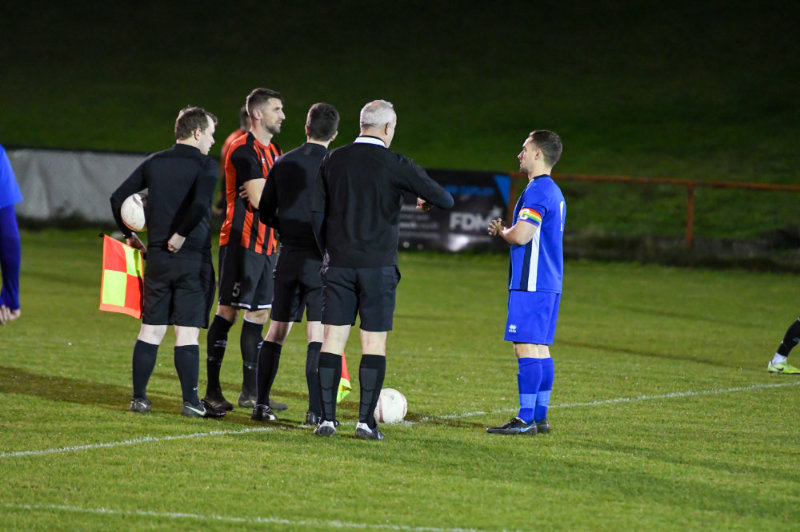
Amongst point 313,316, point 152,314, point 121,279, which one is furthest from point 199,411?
point 121,279

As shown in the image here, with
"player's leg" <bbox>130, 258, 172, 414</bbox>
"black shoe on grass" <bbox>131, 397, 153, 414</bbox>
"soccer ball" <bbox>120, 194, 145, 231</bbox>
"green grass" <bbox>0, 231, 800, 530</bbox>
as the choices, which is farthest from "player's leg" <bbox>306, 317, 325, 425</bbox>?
"soccer ball" <bbox>120, 194, 145, 231</bbox>

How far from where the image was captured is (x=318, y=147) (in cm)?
802

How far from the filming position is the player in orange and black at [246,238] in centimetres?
846

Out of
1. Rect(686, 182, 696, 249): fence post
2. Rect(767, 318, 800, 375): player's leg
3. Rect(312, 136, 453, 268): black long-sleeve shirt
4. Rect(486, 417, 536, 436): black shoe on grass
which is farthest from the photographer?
Rect(686, 182, 696, 249): fence post

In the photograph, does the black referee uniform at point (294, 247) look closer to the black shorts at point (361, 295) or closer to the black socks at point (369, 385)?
the black shorts at point (361, 295)

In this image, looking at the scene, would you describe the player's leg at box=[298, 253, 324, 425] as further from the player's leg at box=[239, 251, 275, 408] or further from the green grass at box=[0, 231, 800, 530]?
the player's leg at box=[239, 251, 275, 408]

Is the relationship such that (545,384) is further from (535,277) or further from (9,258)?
(9,258)

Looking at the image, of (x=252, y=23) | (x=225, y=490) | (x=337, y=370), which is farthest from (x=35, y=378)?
(x=252, y=23)

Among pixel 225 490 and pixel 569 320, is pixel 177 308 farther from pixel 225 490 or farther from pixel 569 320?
pixel 569 320

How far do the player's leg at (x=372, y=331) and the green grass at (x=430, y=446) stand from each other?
19 centimetres

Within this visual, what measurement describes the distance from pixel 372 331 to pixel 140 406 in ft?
6.23

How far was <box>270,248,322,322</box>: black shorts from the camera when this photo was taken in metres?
8.07

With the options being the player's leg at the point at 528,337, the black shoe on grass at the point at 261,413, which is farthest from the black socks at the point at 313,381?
the player's leg at the point at 528,337

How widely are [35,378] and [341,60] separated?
43.9 metres
